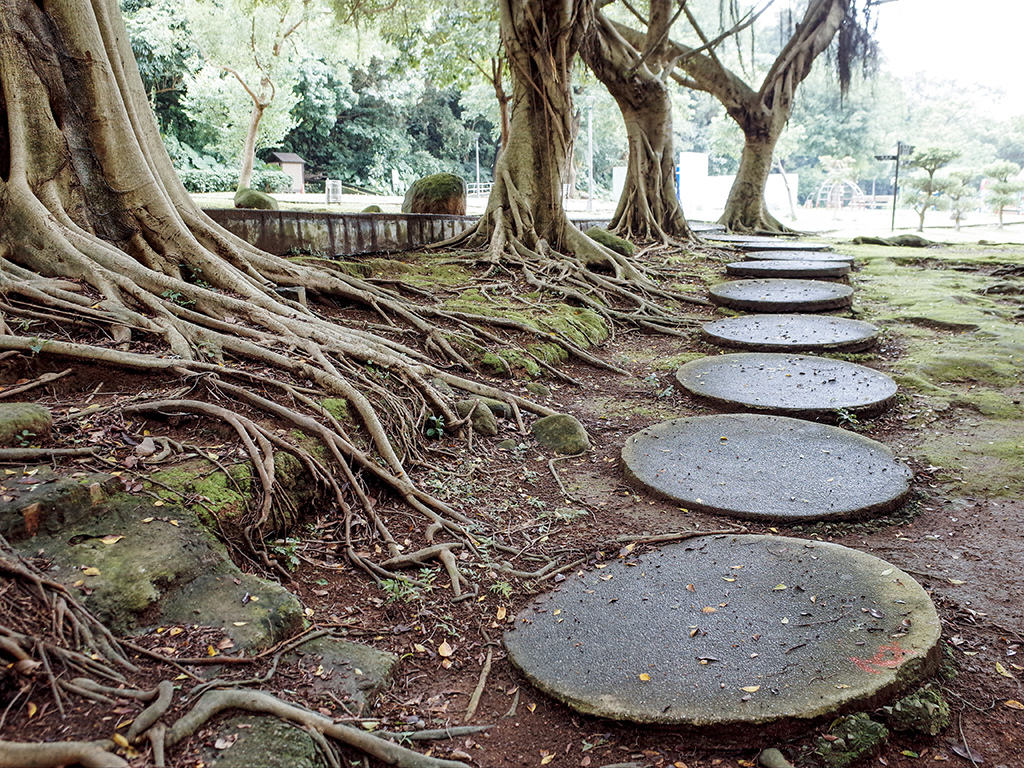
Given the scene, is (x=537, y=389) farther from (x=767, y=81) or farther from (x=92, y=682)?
(x=767, y=81)

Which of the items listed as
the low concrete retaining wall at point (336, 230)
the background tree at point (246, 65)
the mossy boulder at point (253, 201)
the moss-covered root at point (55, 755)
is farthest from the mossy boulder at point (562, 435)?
the background tree at point (246, 65)

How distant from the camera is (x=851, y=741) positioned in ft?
6.10

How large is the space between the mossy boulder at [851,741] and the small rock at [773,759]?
107 mm

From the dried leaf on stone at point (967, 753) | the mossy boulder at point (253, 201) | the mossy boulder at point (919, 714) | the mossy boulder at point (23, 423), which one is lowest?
the dried leaf on stone at point (967, 753)

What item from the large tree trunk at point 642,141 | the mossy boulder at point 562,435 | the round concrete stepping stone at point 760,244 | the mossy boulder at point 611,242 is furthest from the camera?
the large tree trunk at point 642,141

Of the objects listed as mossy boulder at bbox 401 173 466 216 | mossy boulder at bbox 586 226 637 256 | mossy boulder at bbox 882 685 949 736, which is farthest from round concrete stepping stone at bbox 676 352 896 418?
mossy boulder at bbox 401 173 466 216

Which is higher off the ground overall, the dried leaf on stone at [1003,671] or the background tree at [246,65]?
the background tree at [246,65]

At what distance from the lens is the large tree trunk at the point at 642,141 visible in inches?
425

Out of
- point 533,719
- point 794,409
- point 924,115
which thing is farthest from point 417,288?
point 924,115

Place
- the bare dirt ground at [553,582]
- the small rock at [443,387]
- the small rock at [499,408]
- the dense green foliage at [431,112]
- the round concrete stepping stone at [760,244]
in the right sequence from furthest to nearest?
the dense green foliage at [431,112], the round concrete stepping stone at [760,244], the small rock at [499,408], the small rock at [443,387], the bare dirt ground at [553,582]

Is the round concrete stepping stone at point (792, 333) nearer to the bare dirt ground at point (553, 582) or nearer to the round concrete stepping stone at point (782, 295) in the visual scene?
the round concrete stepping stone at point (782, 295)

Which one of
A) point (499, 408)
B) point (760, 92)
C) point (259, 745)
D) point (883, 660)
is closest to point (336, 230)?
point (499, 408)

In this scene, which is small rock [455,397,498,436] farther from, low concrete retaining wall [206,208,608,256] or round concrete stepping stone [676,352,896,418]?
low concrete retaining wall [206,208,608,256]

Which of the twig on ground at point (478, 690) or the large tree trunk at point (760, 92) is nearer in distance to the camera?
the twig on ground at point (478, 690)
